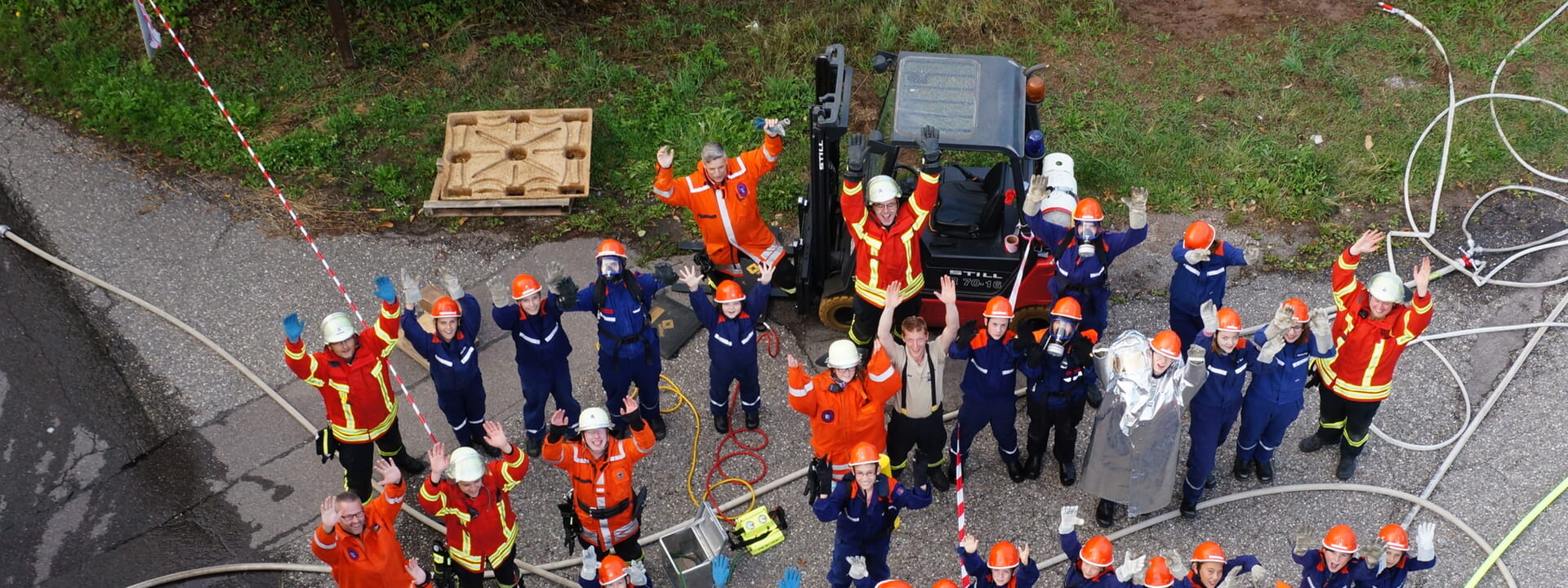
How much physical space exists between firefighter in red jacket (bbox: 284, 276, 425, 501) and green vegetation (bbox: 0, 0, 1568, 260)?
10.8 ft

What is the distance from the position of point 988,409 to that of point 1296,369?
1.95 metres

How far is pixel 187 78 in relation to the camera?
1191 cm

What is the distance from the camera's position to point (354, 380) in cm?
695

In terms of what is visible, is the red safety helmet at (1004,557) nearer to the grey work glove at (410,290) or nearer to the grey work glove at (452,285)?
the grey work glove at (452,285)

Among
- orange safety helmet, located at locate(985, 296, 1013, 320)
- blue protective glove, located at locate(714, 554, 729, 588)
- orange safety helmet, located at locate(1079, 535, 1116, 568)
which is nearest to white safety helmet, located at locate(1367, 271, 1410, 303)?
orange safety helmet, located at locate(985, 296, 1013, 320)

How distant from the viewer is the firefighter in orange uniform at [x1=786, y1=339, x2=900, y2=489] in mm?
6723

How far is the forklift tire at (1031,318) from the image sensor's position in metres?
8.38

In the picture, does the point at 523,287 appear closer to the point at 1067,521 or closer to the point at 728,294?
the point at 728,294

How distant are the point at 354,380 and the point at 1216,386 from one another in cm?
544

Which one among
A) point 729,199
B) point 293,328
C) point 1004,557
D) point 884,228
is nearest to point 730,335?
point 884,228

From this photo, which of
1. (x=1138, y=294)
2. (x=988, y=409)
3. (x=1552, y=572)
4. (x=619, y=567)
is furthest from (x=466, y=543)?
(x=1552, y=572)

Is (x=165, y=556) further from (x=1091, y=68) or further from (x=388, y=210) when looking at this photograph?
(x=1091, y=68)

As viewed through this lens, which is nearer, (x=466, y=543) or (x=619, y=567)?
(x=619, y=567)

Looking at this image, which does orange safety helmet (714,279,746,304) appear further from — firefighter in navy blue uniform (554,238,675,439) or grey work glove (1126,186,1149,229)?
grey work glove (1126,186,1149,229)
